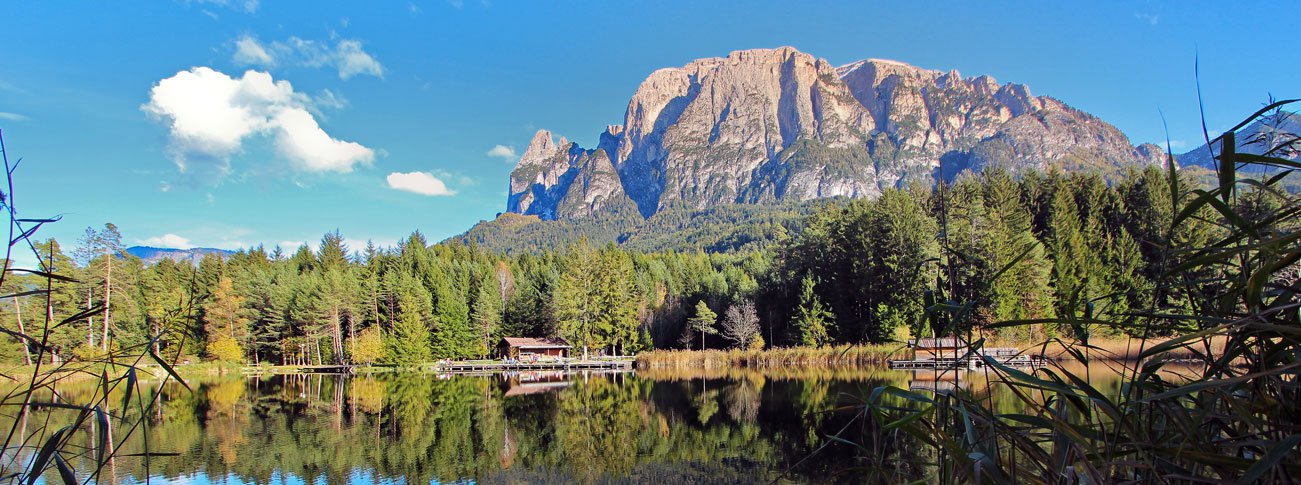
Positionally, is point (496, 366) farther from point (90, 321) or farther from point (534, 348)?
point (90, 321)

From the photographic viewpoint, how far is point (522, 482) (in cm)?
1179

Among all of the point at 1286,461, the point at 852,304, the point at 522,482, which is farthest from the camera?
the point at 852,304

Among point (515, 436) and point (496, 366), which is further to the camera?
point (496, 366)

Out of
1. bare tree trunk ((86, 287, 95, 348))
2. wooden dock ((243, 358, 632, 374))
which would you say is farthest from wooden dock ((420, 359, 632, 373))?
bare tree trunk ((86, 287, 95, 348))

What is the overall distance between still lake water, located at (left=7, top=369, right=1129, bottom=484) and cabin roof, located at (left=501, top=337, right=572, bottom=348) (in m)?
27.7

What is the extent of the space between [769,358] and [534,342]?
2377cm

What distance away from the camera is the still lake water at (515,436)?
12148 mm

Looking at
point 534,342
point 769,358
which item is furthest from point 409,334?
point 769,358

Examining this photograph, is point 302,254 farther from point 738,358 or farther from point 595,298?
point 738,358

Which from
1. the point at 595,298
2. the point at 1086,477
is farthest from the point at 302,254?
the point at 1086,477

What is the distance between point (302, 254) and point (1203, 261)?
83.8 metres

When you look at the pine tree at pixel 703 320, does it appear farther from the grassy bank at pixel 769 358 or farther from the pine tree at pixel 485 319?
the pine tree at pixel 485 319

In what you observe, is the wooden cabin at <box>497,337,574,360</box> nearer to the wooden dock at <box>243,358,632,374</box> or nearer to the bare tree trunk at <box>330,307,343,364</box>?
the wooden dock at <box>243,358,632,374</box>

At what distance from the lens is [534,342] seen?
57.4 meters
